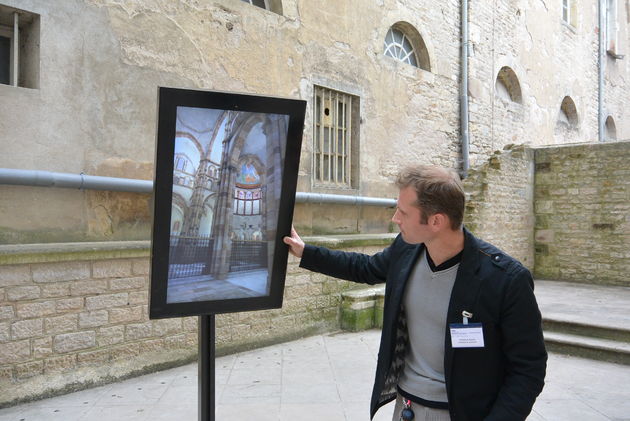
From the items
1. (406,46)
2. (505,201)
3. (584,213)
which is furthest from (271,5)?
(584,213)

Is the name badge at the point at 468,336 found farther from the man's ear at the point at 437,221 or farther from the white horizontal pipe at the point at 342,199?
the white horizontal pipe at the point at 342,199

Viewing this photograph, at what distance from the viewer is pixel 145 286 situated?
477 cm

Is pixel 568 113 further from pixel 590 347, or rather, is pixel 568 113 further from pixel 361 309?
pixel 361 309

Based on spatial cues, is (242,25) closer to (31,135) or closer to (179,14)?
(179,14)

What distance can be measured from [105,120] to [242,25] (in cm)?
217

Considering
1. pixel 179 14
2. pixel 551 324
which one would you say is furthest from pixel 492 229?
pixel 179 14

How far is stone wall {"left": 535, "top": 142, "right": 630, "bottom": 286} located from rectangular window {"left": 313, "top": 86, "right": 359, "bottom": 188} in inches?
209

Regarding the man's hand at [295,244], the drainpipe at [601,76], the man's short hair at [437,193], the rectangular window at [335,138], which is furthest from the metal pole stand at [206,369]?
the drainpipe at [601,76]

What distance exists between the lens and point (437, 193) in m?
1.79

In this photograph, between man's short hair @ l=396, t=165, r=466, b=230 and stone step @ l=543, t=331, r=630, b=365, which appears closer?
man's short hair @ l=396, t=165, r=466, b=230

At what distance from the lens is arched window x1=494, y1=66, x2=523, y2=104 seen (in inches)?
469

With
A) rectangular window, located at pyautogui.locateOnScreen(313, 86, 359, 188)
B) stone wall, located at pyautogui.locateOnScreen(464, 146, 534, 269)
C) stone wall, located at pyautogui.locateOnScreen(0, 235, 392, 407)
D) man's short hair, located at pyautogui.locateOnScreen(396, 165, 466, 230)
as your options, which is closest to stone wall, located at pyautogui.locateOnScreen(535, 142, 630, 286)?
stone wall, located at pyautogui.locateOnScreen(464, 146, 534, 269)

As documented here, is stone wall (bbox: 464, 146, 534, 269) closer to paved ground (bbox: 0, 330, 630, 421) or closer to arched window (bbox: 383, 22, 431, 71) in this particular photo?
arched window (bbox: 383, 22, 431, 71)

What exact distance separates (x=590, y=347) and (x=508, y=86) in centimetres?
837
